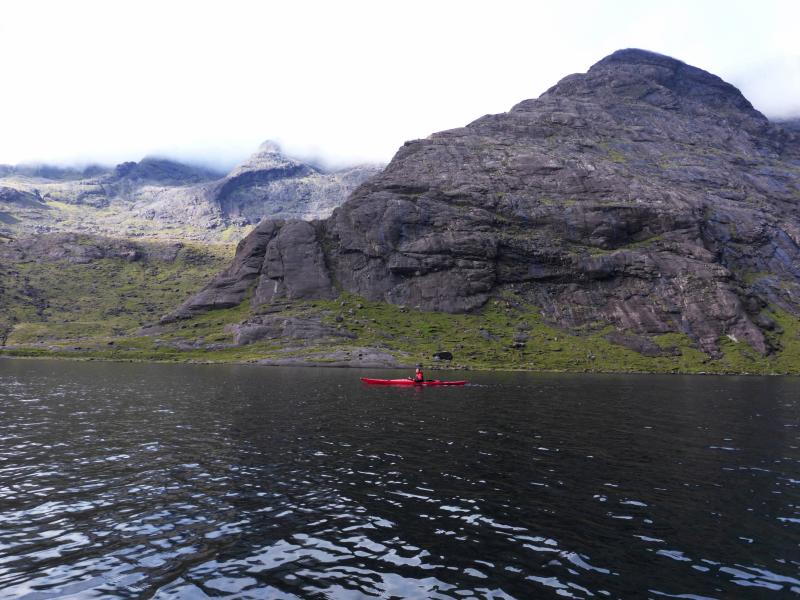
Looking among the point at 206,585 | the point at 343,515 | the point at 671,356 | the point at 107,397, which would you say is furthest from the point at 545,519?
the point at 671,356

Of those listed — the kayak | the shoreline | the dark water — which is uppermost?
the dark water

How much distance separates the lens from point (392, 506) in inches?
1060

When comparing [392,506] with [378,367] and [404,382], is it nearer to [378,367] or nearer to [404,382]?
[404,382]

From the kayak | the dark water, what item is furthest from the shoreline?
the dark water

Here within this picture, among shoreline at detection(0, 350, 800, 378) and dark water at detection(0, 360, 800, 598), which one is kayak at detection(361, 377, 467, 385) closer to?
dark water at detection(0, 360, 800, 598)

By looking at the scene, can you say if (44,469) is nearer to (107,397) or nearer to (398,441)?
(398,441)

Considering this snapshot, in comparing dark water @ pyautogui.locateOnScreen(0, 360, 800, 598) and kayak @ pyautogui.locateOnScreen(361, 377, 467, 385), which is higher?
dark water @ pyautogui.locateOnScreen(0, 360, 800, 598)

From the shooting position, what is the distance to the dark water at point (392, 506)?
735 inches

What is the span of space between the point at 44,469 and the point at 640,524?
1414 inches

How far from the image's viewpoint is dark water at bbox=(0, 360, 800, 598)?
61.3 ft

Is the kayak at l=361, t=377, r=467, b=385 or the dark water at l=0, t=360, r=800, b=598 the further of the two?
the kayak at l=361, t=377, r=467, b=385

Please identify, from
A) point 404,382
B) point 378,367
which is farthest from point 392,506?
point 378,367

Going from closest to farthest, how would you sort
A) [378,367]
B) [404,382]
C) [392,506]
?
[392,506], [404,382], [378,367]

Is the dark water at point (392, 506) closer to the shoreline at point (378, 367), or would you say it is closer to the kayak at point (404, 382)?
the kayak at point (404, 382)
